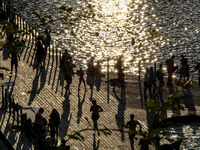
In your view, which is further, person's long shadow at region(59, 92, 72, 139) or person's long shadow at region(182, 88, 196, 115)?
person's long shadow at region(182, 88, 196, 115)

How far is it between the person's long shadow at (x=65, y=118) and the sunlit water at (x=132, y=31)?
8.60 metres

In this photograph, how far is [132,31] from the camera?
38719mm

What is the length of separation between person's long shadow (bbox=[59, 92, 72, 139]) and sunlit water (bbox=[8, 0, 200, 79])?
339 inches

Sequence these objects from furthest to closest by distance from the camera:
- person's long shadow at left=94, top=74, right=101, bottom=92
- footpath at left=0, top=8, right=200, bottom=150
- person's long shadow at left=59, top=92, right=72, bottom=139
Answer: person's long shadow at left=94, top=74, right=101, bottom=92 → person's long shadow at left=59, top=92, right=72, bottom=139 → footpath at left=0, top=8, right=200, bottom=150

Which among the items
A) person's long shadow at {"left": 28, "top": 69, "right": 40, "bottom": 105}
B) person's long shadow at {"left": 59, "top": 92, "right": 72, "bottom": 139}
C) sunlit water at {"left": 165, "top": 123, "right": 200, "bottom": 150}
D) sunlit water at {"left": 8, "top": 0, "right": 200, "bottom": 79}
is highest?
sunlit water at {"left": 8, "top": 0, "right": 200, "bottom": 79}

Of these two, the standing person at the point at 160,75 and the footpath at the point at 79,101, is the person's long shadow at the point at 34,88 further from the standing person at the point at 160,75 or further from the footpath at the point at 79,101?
the standing person at the point at 160,75

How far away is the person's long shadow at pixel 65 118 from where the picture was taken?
65.5 ft

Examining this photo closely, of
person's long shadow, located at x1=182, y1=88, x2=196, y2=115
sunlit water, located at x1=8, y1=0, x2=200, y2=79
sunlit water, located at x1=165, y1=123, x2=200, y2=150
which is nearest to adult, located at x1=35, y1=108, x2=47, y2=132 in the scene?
sunlit water, located at x1=165, y1=123, x2=200, y2=150

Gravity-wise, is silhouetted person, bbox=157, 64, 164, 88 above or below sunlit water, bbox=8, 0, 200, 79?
below

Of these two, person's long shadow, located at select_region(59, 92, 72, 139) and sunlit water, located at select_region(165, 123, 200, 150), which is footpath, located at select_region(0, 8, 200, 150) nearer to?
person's long shadow, located at select_region(59, 92, 72, 139)

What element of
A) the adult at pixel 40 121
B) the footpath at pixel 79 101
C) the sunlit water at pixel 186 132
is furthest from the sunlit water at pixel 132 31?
the adult at pixel 40 121

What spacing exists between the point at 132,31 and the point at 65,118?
18.6 metres

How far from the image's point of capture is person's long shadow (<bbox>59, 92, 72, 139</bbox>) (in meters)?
20.0

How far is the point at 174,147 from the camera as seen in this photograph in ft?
58.7
